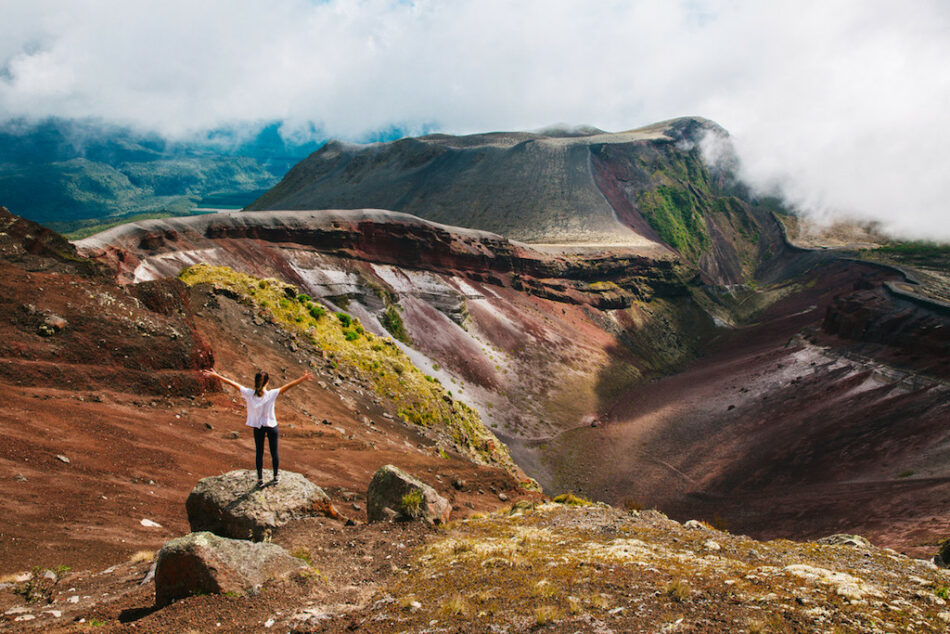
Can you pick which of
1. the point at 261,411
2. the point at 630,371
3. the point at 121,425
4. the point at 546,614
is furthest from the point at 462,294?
the point at 546,614

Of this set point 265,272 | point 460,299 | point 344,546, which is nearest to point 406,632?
point 344,546

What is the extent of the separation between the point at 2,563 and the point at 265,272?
33957mm

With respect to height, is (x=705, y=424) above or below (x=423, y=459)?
below

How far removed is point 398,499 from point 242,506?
9.63 ft

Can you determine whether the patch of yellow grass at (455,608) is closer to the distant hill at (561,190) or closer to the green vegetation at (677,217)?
the distant hill at (561,190)

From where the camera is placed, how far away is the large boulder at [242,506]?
823 centimetres

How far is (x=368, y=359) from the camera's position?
25.1m

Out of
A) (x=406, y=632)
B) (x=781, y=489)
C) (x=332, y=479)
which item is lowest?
(x=781, y=489)

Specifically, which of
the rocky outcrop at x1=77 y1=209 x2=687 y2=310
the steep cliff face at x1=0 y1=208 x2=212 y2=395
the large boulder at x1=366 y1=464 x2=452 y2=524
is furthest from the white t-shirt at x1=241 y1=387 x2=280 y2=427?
the rocky outcrop at x1=77 y1=209 x2=687 y2=310

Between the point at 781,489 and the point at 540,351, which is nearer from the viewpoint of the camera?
the point at 781,489

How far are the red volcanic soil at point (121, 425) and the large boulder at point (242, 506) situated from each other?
3.41 feet

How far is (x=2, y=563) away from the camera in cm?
695

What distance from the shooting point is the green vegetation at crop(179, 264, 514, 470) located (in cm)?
2381

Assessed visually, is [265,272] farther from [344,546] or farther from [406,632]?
[406,632]
